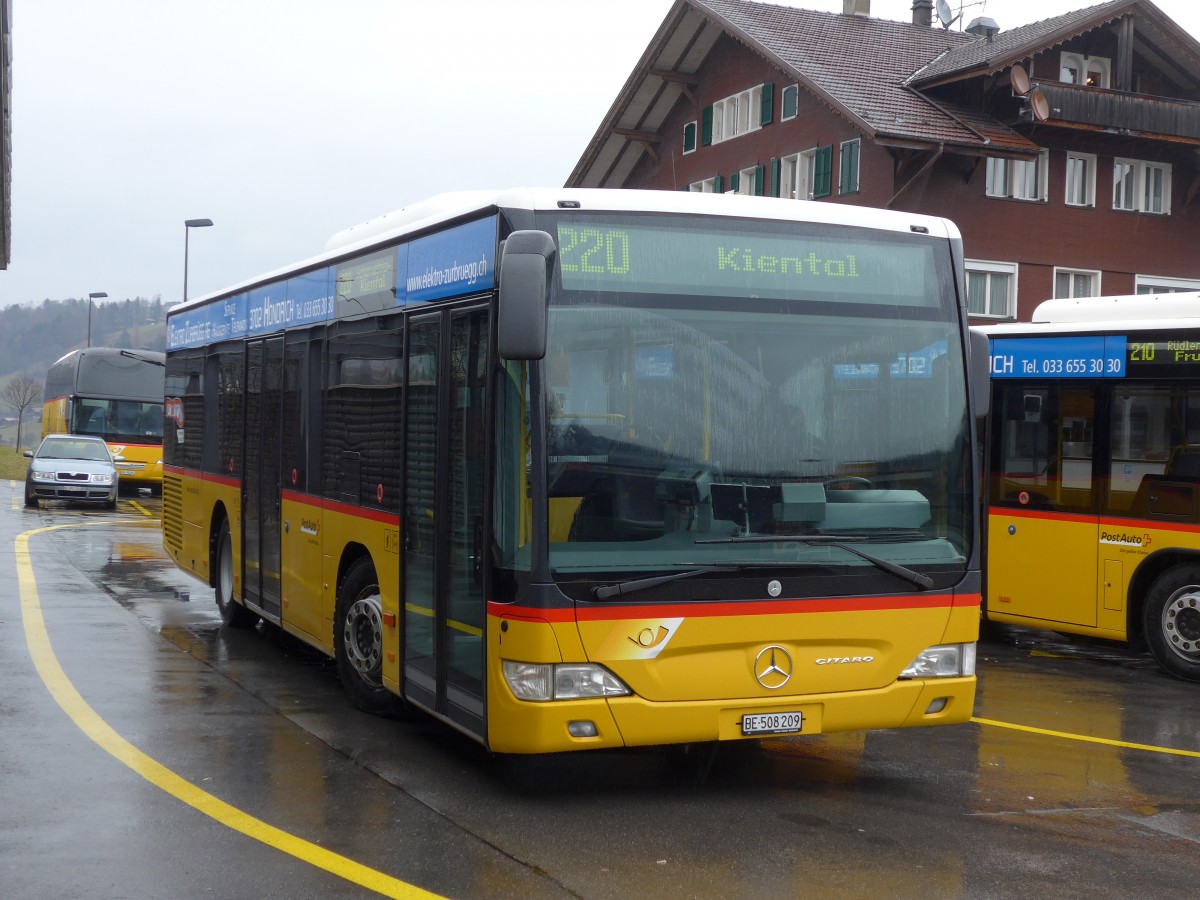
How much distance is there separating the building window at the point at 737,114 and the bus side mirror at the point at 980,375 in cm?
3419

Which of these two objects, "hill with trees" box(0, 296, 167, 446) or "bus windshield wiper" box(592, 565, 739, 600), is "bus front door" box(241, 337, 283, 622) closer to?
"bus windshield wiper" box(592, 565, 739, 600)

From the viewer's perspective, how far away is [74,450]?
33344mm

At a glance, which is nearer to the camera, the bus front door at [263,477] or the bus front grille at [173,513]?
the bus front door at [263,477]

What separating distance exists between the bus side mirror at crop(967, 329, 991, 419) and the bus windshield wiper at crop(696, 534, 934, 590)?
2.80 ft

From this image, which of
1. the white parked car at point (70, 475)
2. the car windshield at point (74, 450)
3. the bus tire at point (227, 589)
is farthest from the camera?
the car windshield at point (74, 450)

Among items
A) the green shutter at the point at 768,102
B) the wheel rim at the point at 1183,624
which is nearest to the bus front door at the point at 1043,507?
the wheel rim at the point at 1183,624

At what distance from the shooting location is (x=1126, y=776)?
8.03m

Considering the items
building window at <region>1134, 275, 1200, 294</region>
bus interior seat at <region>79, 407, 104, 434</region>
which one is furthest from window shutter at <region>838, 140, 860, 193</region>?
bus interior seat at <region>79, 407, 104, 434</region>

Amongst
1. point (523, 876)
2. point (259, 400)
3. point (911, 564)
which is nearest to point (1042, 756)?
point (911, 564)

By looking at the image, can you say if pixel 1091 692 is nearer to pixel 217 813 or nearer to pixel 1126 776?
pixel 1126 776

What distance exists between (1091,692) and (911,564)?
178 inches

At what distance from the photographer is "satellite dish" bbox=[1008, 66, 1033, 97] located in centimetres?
3672

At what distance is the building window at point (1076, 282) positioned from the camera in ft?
130

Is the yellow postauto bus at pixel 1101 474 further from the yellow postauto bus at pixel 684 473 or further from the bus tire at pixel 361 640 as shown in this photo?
the bus tire at pixel 361 640
